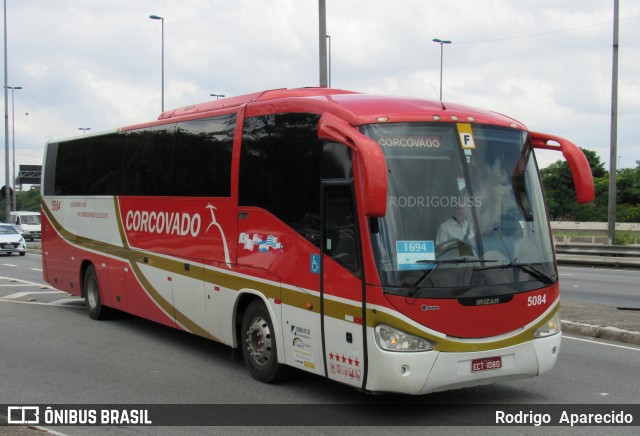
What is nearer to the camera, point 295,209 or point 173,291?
point 295,209

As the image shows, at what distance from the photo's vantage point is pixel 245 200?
847 centimetres

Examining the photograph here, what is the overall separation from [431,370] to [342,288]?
3.62 feet

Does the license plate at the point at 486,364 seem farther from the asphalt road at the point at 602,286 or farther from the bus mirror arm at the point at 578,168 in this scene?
the asphalt road at the point at 602,286

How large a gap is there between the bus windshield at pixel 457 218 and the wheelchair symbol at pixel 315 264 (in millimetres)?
854

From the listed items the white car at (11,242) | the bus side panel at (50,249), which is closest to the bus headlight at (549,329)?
the bus side panel at (50,249)

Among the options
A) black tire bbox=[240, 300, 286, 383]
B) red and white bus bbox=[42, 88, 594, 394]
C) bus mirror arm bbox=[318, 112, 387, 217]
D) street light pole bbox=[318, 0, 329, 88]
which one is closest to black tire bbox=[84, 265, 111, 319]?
red and white bus bbox=[42, 88, 594, 394]

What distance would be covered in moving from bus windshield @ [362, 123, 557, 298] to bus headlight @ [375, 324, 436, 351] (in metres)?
0.34

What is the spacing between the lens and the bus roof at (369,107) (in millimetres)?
6840

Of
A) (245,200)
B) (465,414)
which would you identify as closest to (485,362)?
(465,414)

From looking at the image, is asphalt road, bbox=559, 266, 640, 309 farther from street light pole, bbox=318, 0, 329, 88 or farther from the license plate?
the license plate

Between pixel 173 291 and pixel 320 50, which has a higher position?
pixel 320 50

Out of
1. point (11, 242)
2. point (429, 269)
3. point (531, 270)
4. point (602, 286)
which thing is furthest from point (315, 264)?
point (11, 242)

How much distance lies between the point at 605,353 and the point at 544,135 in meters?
3.39

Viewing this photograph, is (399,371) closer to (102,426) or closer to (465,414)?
(465,414)
